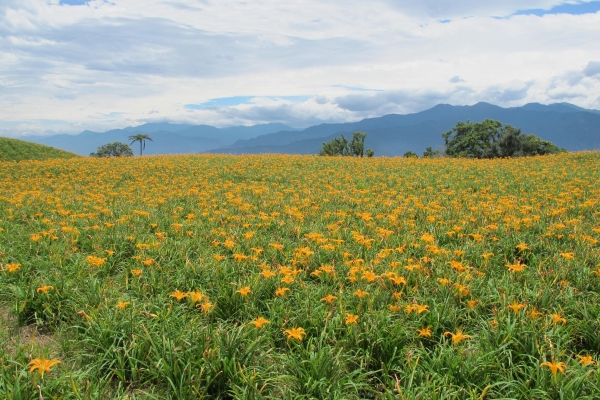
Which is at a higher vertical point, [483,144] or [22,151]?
[483,144]

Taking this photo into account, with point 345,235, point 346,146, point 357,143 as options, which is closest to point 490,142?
point 357,143

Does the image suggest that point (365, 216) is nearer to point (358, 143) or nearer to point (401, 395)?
point (401, 395)

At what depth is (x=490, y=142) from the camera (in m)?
55.2

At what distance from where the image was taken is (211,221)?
25.0 ft

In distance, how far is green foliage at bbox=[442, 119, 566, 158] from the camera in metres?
42.5

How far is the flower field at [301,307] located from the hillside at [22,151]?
24.8m

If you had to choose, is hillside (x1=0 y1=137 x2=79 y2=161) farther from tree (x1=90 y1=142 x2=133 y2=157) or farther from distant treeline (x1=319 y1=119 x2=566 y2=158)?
tree (x1=90 y1=142 x2=133 y2=157)

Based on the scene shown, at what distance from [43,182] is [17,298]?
11183 mm

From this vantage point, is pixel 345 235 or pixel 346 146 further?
pixel 346 146

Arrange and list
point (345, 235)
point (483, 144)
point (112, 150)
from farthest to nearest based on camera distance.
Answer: point (112, 150) < point (483, 144) < point (345, 235)

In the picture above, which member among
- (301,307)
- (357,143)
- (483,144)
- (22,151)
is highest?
(357,143)

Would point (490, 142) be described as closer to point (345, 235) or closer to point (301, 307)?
point (345, 235)

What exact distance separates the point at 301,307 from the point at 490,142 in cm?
5924

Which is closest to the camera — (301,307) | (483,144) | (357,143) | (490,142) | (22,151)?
(301,307)
